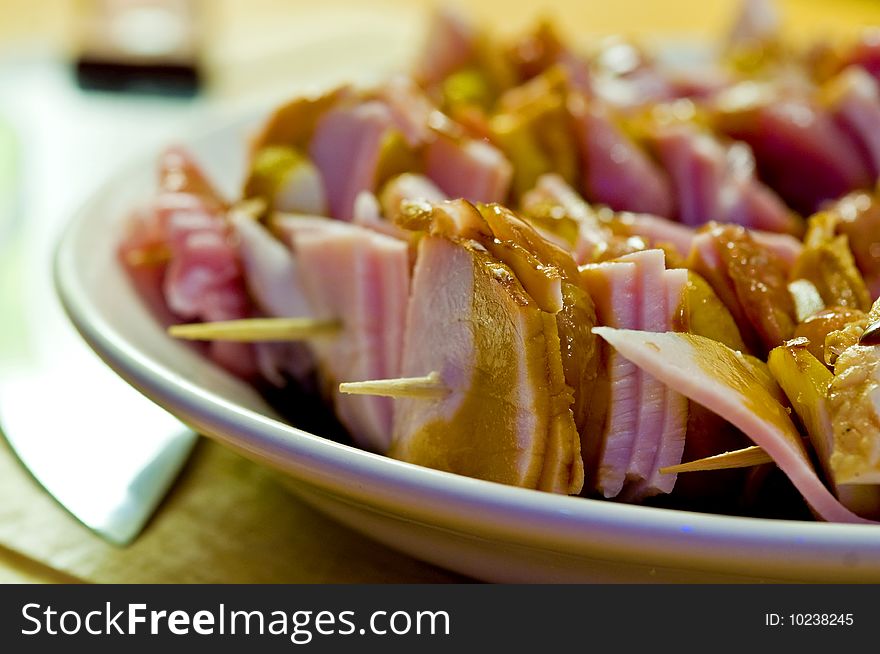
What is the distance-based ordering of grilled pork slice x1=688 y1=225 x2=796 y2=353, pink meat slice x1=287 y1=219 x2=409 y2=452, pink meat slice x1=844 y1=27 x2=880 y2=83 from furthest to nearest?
1. pink meat slice x1=844 y1=27 x2=880 y2=83
2. pink meat slice x1=287 y1=219 x2=409 y2=452
3. grilled pork slice x1=688 y1=225 x2=796 y2=353

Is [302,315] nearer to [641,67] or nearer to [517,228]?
[517,228]

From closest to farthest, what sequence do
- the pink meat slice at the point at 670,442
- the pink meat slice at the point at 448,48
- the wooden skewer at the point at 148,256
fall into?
the pink meat slice at the point at 670,442
the wooden skewer at the point at 148,256
the pink meat slice at the point at 448,48

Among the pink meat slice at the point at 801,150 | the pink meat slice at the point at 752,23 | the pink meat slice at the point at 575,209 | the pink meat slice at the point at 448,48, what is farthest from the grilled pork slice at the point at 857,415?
the pink meat slice at the point at 752,23

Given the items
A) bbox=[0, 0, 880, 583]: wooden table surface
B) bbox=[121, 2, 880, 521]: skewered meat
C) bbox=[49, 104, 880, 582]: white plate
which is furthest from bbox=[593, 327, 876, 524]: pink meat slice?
bbox=[0, 0, 880, 583]: wooden table surface

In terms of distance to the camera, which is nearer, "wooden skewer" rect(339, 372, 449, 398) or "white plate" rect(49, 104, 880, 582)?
"white plate" rect(49, 104, 880, 582)

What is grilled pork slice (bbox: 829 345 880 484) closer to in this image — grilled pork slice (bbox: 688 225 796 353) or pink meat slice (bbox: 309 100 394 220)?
grilled pork slice (bbox: 688 225 796 353)

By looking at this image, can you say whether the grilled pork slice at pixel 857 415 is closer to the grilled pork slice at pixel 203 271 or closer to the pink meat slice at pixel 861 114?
the grilled pork slice at pixel 203 271
